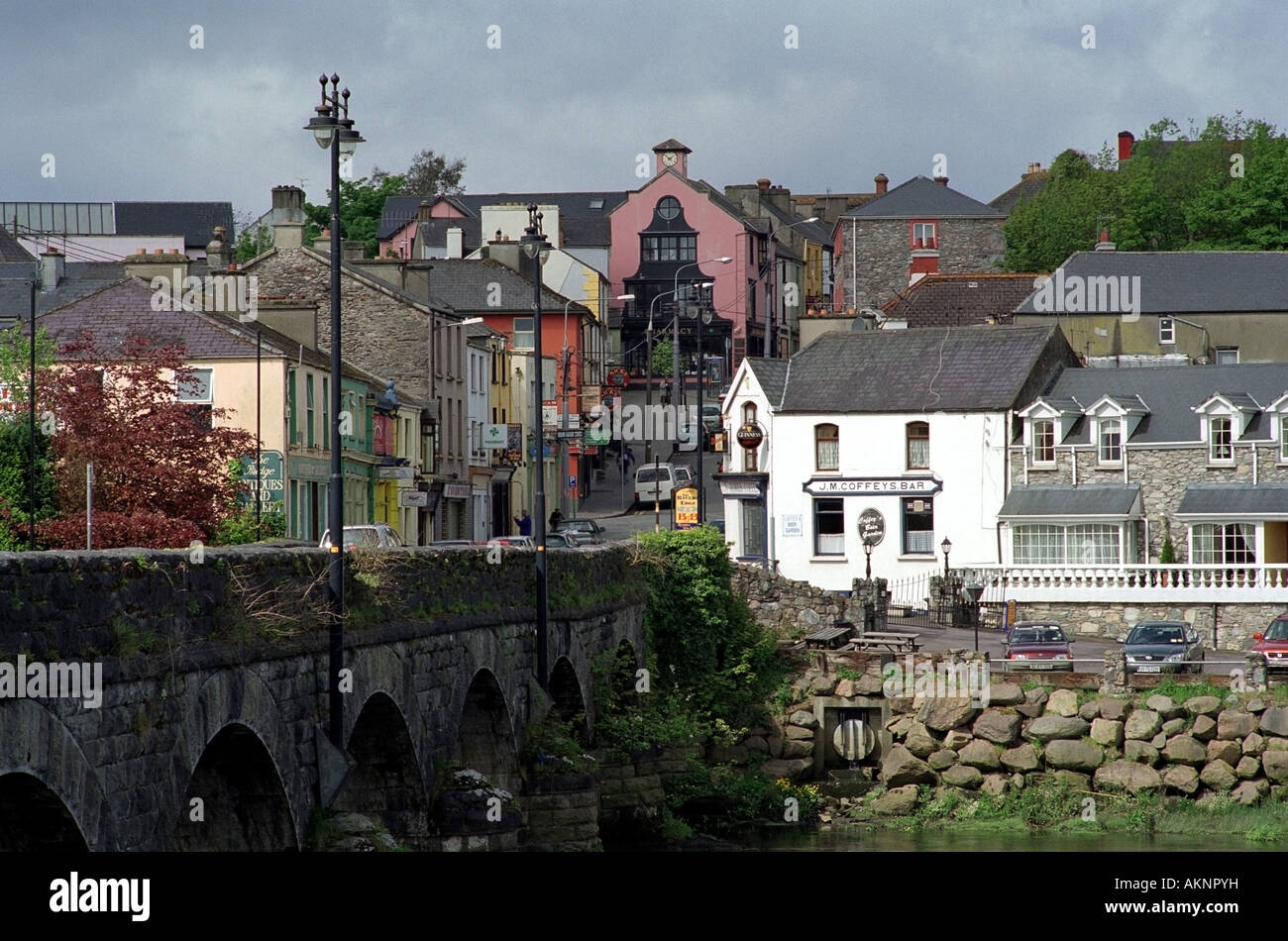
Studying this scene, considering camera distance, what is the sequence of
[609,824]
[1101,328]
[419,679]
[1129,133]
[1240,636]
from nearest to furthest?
1. [419,679]
2. [609,824]
3. [1240,636]
4. [1101,328]
5. [1129,133]

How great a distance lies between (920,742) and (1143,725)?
4.51 m

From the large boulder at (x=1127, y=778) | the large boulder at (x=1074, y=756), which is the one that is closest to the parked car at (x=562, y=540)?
the large boulder at (x=1074, y=756)

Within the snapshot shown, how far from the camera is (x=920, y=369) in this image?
58.1m

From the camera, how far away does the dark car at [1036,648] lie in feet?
139

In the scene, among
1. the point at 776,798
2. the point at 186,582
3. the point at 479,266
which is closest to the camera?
the point at 186,582

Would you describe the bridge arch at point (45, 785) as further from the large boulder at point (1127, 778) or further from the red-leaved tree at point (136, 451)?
the large boulder at point (1127, 778)

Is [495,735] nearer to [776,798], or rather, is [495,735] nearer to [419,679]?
[419,679]

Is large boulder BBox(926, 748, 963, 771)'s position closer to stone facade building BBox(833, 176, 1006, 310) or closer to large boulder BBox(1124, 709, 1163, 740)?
large boulder BBox(1124, 709, 1163, 740)

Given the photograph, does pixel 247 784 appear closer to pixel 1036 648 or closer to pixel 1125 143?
pixel 1036 648

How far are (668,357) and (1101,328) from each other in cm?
3554

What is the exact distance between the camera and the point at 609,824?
33938mm

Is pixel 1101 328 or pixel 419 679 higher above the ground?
pixel 1101 328

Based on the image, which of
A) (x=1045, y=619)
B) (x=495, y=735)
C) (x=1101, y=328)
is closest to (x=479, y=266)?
(x=1101, y=328)

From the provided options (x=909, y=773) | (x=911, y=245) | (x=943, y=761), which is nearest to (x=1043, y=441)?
(x=943, y=761)
